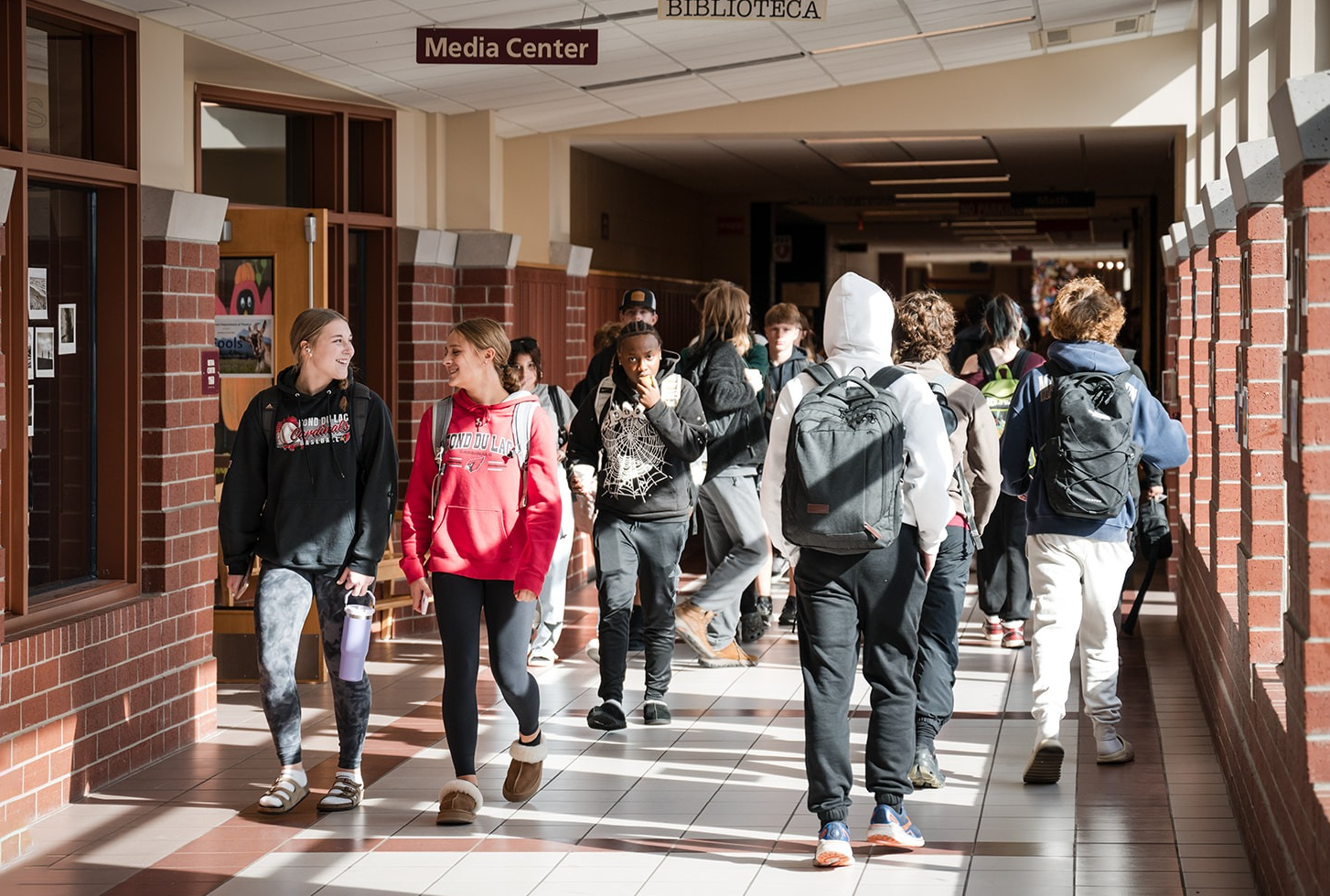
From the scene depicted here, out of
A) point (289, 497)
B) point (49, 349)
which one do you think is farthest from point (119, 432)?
point (289, 497)

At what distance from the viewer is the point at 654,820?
5.47 metres

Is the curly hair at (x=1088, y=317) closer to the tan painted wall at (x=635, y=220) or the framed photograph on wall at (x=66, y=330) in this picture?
the framed photograph on wall at (x=66, y=330)

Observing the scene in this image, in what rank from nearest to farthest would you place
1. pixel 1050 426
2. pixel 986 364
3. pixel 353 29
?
pixel 1050 426 < pixel 353 29 < pixel 986 364

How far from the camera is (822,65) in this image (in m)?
10.8

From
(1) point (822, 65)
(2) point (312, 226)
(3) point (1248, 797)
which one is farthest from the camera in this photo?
(1) point (822, 65)

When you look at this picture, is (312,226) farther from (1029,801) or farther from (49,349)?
(1029,801)

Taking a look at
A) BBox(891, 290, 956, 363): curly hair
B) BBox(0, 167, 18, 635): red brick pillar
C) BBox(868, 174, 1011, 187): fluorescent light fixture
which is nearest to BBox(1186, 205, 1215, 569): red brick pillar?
BBox(891, 290, 956, 363): curly hair

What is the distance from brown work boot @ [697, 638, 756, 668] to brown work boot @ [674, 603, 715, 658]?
0.37ft

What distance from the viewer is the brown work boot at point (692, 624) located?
8016 millimetres

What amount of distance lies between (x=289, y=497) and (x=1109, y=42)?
309 inches

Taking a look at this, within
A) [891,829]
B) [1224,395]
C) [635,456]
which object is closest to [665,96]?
[635,456]

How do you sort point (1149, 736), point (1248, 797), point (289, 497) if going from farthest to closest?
point (1149, 736) < point (289, 497) < point (1248, 797)

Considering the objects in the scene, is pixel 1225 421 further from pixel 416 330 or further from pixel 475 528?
pixel 416 330

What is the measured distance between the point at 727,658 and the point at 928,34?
4.21 metres
